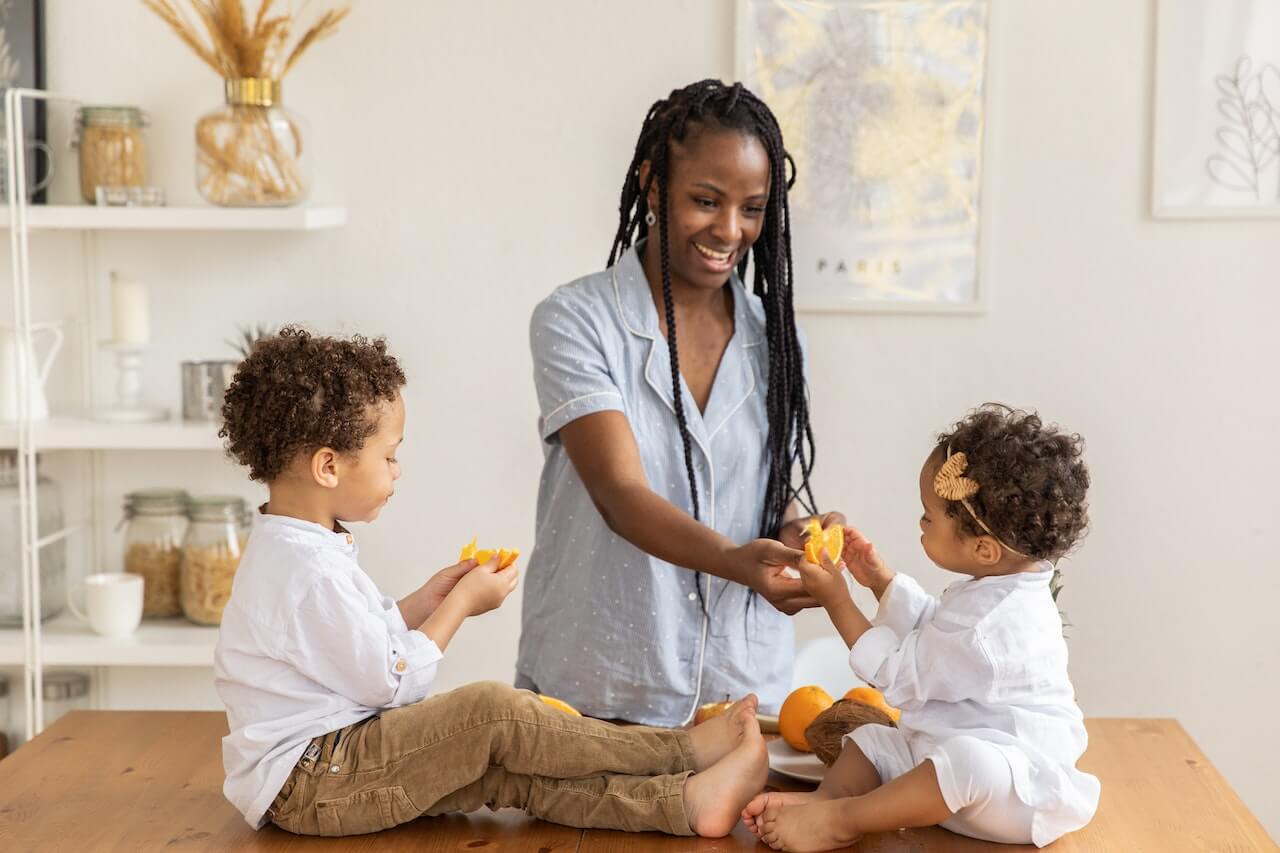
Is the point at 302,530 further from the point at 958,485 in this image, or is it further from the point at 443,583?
the point at 958,485

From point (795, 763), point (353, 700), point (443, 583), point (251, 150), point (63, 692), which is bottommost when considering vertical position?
point (63, 692)

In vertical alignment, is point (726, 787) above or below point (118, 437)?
below

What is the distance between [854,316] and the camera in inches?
115

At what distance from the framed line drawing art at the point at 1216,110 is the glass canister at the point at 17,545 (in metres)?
2.39

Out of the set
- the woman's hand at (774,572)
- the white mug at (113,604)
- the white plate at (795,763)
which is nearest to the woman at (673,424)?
the woman's hand at (774,572)

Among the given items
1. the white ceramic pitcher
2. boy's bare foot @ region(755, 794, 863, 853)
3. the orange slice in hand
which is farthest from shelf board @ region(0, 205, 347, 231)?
boy's bare foot @ region(755, 794, 863, 853)

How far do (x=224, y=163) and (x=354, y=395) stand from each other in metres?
1.38

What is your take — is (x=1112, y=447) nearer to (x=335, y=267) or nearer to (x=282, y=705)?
(x=335, y=267)

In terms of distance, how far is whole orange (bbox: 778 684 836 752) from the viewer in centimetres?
179

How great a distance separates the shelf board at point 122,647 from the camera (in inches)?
110

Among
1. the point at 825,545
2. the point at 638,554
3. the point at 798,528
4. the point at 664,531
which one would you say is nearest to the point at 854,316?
the point at 798,528

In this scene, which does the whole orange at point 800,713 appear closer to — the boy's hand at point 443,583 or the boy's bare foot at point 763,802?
the boy's bare foot at point 763,802

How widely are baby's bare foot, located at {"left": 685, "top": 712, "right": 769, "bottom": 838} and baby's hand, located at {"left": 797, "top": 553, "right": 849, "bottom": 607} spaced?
19 centimetres

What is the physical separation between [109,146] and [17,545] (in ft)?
2.78
